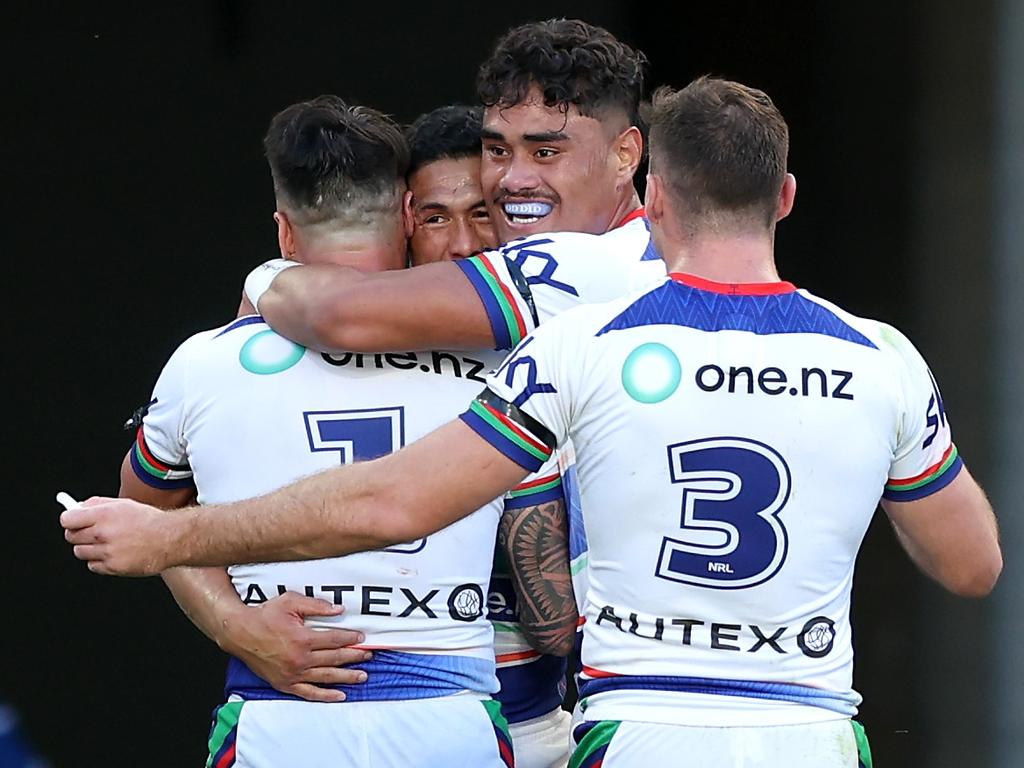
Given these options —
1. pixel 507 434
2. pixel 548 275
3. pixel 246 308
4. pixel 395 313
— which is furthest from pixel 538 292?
pixel 246 308

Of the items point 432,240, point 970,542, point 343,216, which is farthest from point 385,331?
point 970,542

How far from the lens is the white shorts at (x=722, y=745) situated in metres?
2.13

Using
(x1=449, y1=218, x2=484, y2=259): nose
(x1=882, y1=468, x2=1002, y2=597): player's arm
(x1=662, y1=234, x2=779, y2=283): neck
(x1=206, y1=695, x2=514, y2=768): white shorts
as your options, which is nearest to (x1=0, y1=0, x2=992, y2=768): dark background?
(x1=449, y1=218, x2=484, y2=259): nose

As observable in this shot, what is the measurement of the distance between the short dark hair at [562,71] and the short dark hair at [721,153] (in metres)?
0.72

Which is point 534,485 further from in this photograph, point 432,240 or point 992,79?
point 992,79

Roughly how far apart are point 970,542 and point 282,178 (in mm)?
1189

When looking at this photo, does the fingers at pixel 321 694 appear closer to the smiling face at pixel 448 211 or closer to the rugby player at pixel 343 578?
the rugby player at pixel 343 578

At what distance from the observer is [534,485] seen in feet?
8.73

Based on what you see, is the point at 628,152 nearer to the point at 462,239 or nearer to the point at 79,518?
the point at 462,239

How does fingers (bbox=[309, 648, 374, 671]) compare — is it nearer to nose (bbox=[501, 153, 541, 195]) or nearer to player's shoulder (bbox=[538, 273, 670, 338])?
player's shoulder (bbox=[538, 273, 670, 338])

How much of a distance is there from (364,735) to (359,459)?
0.40m

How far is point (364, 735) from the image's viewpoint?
2449 mm

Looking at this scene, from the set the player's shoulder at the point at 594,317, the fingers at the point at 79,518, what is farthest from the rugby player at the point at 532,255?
the fingers at the point at 79,518

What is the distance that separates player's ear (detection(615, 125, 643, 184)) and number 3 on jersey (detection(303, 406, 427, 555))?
82 centimetres
